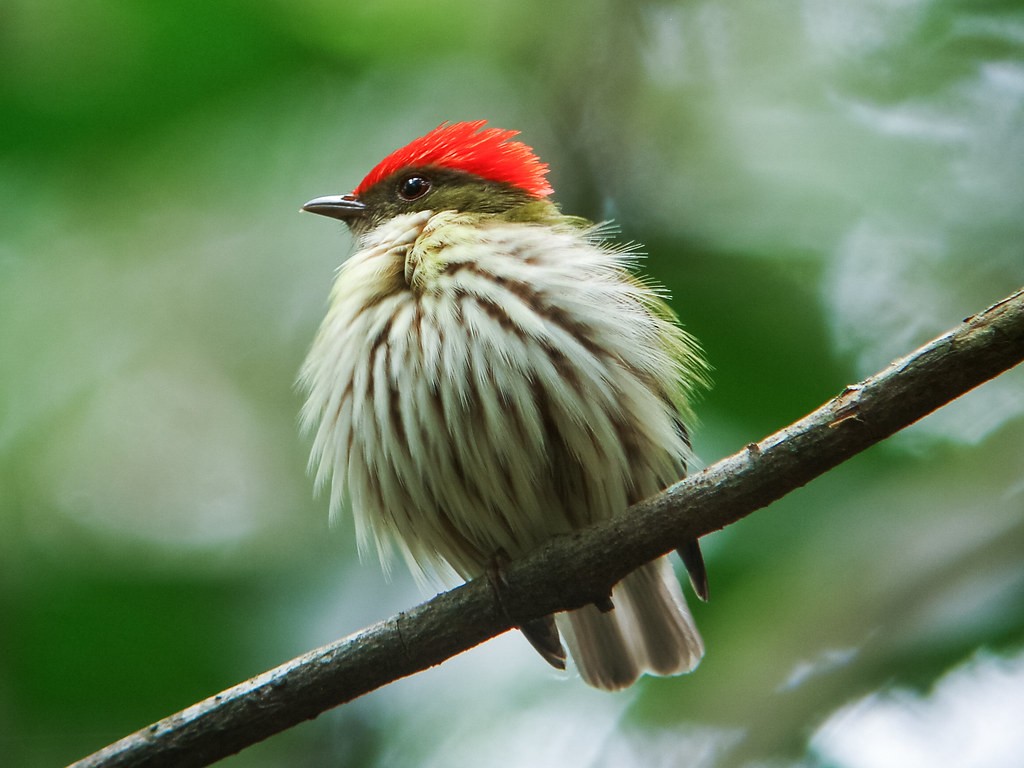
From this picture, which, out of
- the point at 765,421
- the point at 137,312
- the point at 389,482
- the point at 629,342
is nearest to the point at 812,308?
the point at 765,421

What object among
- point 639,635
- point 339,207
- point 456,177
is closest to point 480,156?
point 456,177

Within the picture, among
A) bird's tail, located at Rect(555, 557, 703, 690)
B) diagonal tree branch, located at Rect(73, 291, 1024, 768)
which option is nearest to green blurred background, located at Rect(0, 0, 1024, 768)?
bird's tail, located at Rect(555, 557, 703, 690)

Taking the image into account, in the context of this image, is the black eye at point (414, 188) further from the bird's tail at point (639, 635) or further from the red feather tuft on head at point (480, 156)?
the bird's tail at point (639, 635)

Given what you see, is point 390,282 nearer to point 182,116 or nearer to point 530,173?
point 530,173

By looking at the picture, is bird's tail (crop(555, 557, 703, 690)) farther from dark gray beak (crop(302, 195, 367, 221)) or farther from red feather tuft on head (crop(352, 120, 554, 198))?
dark gray beak (crop(302, 195, 367, 221))

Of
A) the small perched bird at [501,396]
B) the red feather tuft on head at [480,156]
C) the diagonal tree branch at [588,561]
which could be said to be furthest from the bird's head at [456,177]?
the diagonal tree branch at [588,561]

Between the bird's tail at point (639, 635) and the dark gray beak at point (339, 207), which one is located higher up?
the dark gray beak at point (339, 207)
